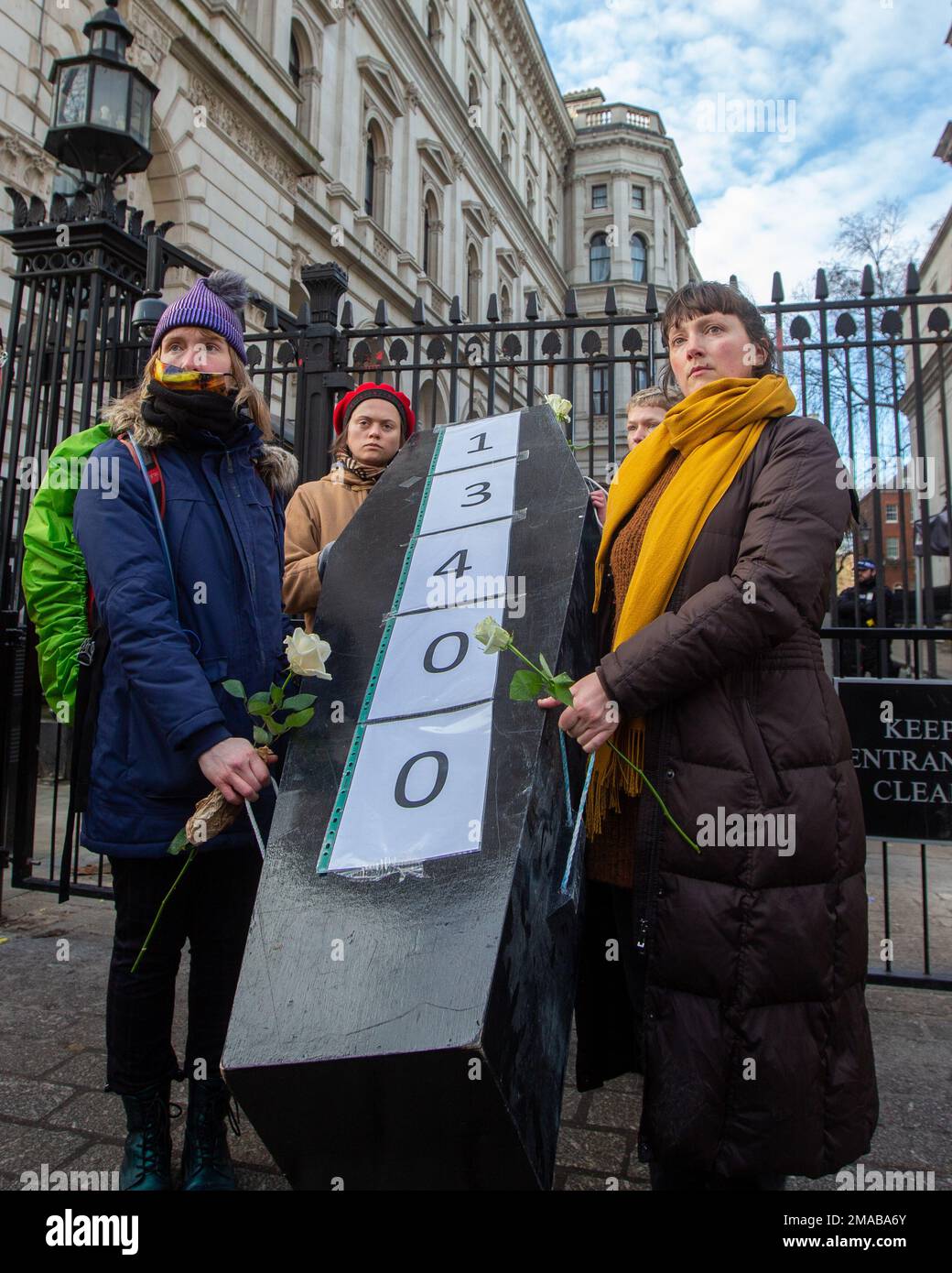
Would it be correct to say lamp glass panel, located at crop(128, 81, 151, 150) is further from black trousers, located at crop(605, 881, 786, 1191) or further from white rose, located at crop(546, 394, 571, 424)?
black trousers, located at crop(605, 881, 786, 1191)

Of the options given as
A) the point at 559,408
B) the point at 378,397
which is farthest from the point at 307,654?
the point at 378,397

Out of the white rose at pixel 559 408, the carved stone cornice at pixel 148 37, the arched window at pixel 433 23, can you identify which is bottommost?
the white rose at pixel 559 408

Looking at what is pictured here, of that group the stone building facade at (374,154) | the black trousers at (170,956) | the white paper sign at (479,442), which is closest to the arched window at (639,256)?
the stone building facade at (374,154)

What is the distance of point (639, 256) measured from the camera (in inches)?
1820

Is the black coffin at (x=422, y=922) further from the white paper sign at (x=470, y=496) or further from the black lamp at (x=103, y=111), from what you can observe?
the black lamp at (x=103, y=111)

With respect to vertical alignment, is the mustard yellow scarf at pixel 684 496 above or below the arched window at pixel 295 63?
below

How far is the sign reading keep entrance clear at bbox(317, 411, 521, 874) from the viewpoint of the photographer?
182 centimetres

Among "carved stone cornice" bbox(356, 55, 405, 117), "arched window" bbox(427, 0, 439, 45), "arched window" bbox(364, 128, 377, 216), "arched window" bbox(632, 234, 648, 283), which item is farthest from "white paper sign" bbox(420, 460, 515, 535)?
"arched window" bbox(632, 234, 648, 283)

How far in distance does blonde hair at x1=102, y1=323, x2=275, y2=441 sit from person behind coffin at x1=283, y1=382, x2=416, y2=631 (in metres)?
0.42

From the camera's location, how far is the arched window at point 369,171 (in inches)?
908

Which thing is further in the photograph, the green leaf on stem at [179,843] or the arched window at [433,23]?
the arched window at [433,23]

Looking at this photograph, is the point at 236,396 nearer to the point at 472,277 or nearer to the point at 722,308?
the point at 722,308

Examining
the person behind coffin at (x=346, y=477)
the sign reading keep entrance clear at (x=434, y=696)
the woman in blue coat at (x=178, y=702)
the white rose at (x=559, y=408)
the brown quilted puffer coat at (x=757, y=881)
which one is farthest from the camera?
the person behind coffin at (x=346, y=477)

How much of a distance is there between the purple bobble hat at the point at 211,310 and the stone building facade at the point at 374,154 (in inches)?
83.0
